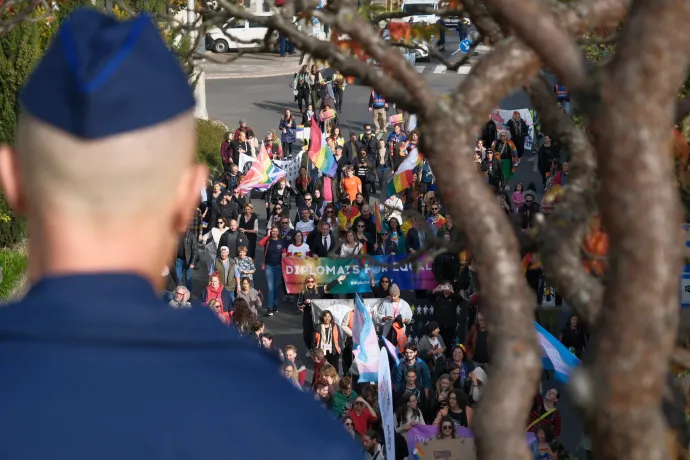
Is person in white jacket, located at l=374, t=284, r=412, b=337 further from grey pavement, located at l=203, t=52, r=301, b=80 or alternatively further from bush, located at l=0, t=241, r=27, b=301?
grey pavement, located at l=203, t=52, r=301, b=80

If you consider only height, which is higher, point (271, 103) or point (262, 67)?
point (271, 103)

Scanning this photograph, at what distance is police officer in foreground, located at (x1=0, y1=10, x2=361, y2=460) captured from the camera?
3.41ft

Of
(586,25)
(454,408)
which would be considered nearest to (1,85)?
(454,408)

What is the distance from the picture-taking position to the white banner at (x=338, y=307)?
44.5 feet

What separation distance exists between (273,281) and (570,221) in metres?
13.3

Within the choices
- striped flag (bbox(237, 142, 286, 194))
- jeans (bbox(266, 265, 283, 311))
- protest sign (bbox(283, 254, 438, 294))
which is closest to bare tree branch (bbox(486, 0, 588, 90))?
protest sign (bbox(283, 254, 438, 294))

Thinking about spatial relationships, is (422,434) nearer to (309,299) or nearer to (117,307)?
(309,299)

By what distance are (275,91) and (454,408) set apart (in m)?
27.7

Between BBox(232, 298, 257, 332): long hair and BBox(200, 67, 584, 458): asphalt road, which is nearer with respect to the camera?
BBox(232, 298, 257, 332): long hair

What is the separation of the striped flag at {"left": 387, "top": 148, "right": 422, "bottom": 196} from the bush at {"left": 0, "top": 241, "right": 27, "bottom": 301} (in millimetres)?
6784

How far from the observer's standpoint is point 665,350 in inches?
72.2

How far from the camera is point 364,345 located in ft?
39.7

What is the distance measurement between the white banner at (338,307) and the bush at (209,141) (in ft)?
34.2

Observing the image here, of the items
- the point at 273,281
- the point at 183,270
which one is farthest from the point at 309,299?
the point at 183,270
